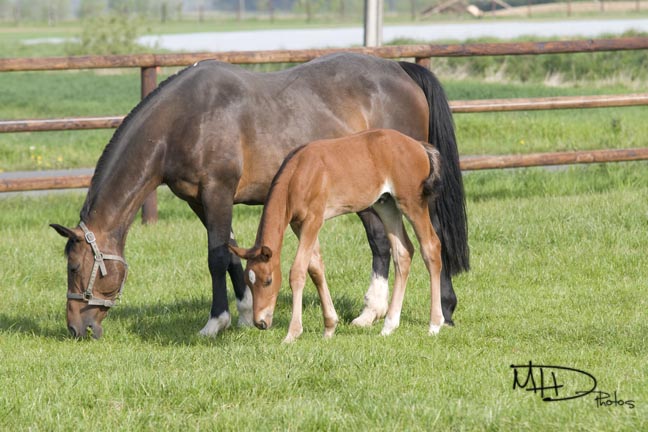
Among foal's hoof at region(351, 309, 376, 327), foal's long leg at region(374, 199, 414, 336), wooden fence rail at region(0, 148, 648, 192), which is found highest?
foal's long leg at region(374, 199, 414, 336)

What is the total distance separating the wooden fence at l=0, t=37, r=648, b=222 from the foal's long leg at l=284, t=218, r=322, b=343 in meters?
3.74

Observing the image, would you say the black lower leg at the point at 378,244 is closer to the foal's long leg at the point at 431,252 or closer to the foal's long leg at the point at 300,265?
the foal's long leg at the point at 431,252

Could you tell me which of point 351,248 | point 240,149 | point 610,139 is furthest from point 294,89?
point 610,139

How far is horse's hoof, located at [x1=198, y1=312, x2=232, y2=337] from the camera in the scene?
6875mm

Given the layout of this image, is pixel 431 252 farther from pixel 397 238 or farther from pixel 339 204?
pixel 339 204

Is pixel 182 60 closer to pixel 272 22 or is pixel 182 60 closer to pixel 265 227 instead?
pixel 265 227

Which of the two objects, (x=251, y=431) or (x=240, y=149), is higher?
(x=240, y=149)

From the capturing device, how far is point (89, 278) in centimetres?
663

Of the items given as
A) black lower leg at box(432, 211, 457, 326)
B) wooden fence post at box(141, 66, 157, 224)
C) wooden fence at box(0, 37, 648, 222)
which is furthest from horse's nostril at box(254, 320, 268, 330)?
wooden fence post at box(141, 66, 157, 224)

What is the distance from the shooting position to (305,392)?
5172 mm

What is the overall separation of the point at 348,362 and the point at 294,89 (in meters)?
2.45

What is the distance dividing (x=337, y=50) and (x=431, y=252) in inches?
132

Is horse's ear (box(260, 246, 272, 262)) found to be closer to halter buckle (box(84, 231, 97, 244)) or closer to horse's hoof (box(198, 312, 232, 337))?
horse's hoof (box(198, 312, 232, 337))

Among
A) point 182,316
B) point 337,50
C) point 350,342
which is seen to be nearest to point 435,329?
point 350,342
